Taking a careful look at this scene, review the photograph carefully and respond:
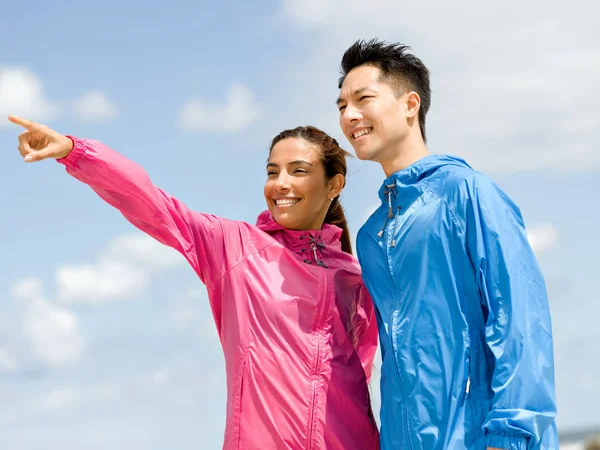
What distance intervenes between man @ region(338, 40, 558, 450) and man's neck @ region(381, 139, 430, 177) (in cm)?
16

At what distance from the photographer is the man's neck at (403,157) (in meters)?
4.04

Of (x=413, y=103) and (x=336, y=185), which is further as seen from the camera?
(x=336, y=185)

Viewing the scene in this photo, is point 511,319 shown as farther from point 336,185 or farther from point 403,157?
point 336,185

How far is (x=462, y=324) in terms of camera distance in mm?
3434

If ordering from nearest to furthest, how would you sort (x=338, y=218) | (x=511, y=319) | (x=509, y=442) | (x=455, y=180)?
(x=509, y=442) → (x=511, y=319) → (x=455, y=180) → (x=338, y=218)

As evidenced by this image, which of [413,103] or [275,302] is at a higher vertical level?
[413,103]

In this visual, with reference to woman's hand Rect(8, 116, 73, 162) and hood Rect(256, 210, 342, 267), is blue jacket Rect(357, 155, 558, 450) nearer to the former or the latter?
hood Rect(256, 210, 342, 267)

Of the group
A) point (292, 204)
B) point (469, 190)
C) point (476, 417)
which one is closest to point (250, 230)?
point (292, 204)

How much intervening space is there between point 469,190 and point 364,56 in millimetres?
1222

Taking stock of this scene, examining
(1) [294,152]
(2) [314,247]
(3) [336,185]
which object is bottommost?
(2) [314,247]

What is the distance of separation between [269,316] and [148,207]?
0.88 m

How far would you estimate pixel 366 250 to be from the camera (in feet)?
13.1

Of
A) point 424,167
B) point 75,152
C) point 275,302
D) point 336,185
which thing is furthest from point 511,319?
point 75,152

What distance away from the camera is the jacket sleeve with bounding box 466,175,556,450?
10.2ft
